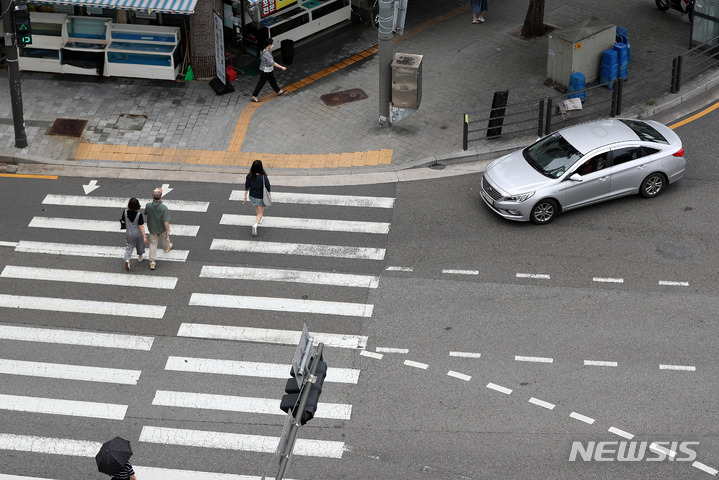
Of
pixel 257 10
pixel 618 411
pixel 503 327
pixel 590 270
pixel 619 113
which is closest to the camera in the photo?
pixel 618 411

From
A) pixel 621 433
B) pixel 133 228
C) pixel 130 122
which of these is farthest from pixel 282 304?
pixel 130 122

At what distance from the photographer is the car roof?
19359mm

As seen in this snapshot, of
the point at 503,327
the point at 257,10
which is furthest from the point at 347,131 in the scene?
the point at 503,327

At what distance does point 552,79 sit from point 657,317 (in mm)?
9307

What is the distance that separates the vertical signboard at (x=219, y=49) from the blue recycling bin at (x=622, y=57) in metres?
9.77

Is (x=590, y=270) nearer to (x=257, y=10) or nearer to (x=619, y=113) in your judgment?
(x=619, y=113)

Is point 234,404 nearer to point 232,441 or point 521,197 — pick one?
point 232,441

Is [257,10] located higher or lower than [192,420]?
higher

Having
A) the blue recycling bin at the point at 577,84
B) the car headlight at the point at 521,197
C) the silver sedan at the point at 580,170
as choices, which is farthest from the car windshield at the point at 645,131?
the blue recycling bin at the point at 577,84

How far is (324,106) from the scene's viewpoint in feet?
78.1

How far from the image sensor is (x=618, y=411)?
48.0 ft

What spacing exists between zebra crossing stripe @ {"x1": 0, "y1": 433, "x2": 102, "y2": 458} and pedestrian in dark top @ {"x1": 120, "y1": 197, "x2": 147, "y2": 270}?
4.49 metres

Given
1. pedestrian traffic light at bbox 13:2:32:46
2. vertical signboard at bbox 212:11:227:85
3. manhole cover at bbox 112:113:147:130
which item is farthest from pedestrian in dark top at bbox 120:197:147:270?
vertical signboard at bbox 212:11:227:85

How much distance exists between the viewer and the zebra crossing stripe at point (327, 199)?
20.2 meters
